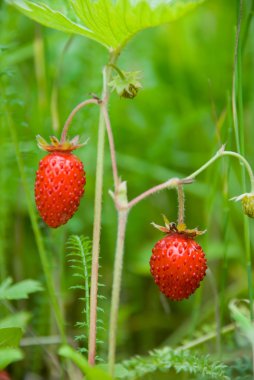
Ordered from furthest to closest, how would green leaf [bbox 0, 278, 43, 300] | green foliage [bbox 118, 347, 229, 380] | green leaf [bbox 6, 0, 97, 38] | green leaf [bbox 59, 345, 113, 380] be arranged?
1. green leaf [bbox 0, 278, 43, 300]
2. green foliage [bbox 118, 347, 229, 380]
3. green leaf [bbox 6, 0, 97, 38]
4. green leaf [bbox 59, 345, 113, 380]

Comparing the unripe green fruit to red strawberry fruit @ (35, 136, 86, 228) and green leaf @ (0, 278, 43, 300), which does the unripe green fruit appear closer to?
red strawberry fruit @ (35, 136, 86, 228)

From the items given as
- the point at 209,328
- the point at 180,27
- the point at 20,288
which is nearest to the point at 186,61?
the point at 180,27

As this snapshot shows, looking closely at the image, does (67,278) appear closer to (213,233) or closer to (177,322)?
(177,322)

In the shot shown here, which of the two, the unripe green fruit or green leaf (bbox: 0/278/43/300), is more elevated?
the unripe green fruit

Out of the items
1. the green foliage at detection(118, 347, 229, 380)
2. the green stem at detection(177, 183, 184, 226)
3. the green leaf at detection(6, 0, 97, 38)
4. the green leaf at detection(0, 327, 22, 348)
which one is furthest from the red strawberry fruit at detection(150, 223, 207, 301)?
the green leaf at detection(6, 0, 97, 38)

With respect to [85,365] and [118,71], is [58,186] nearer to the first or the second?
[118,71]

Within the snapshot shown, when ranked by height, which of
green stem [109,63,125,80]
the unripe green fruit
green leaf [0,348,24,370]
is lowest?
green leaf [0,348,24,370]

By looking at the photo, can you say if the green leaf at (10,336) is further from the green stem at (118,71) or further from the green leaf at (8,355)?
the green stem at (118,71)
